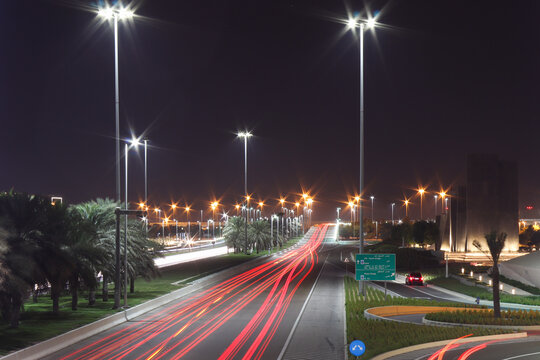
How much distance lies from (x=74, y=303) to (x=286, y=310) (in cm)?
1153

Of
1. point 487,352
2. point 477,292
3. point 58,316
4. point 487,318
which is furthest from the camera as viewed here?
point 477,292

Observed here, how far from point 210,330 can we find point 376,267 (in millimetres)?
11462

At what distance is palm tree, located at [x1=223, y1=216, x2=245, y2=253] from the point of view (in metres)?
90.4

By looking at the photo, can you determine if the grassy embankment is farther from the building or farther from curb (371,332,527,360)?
the building

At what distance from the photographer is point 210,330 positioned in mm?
25266

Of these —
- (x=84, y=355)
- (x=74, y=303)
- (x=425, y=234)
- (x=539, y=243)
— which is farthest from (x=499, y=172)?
(x=84, y=355)

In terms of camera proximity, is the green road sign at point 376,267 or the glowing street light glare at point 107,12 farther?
the green road sign at point 376,267

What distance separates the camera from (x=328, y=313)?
30.4 meters

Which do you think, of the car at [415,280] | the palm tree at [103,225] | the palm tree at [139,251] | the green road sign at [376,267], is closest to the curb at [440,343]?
the green road sign at [376,267]

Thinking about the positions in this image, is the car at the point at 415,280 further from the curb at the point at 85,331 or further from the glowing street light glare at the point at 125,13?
Answer: the glowing street light glare at the point at 125,13

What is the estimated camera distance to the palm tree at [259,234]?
310ft

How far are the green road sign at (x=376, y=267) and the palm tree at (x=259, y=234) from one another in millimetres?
60562

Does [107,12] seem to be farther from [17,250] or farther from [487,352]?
[487,352]

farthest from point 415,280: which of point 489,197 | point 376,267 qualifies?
point 489,197
